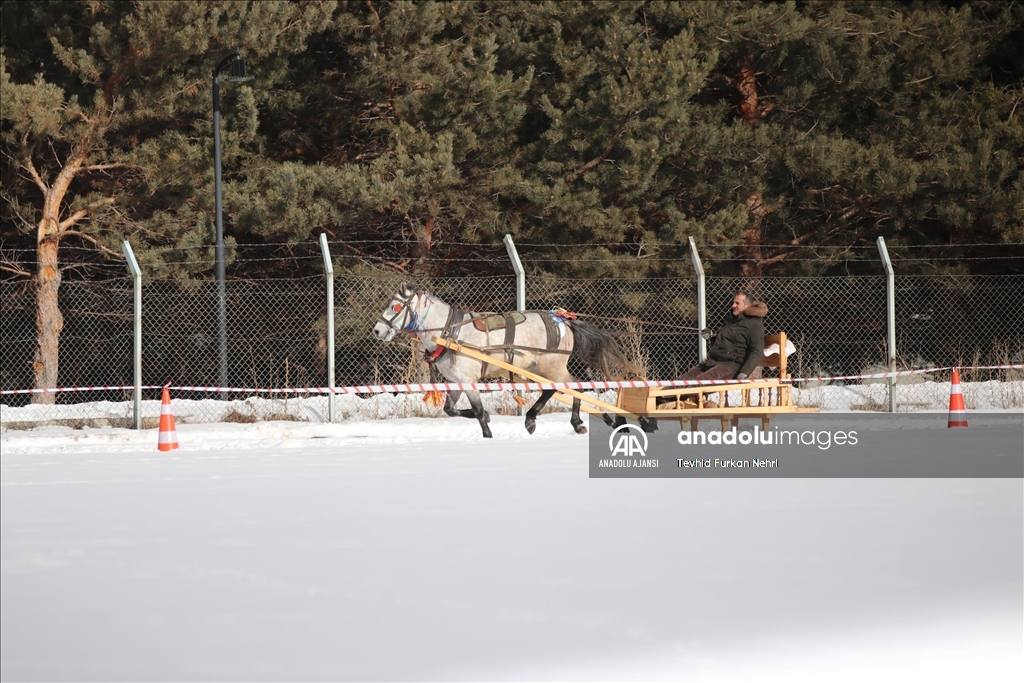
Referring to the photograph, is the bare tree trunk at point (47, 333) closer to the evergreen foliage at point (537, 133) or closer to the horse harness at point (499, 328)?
the evergreen foliage at point (537, 133)

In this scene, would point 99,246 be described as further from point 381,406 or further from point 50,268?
point 381,406

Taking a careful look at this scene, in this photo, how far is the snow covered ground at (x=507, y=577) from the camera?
17.7 feet

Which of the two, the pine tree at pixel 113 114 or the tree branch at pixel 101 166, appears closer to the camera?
the pine tree at pixel 113 114

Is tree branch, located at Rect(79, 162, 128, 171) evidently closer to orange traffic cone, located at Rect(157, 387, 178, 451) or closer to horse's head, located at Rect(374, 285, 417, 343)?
horse's head, located at Rect(374, 285, 417, 343)

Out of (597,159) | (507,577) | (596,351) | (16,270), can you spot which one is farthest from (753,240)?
(507,577)

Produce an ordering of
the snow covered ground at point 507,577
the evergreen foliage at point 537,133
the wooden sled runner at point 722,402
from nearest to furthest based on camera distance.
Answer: the snow covered ground at point 507,577
the wooden sled runner at point 722,402
the evergreen foliage at point 537,133

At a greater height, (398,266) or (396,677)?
(398,266)

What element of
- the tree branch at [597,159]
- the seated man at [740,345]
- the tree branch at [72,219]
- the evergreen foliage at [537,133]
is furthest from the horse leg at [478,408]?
the tree branch at [72,219]

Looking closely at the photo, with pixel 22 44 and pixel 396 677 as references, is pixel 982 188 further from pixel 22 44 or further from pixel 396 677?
pixel 396 677

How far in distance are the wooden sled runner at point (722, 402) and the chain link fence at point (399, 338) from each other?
9.54 m

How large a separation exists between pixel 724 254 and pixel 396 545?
18953 millimetres

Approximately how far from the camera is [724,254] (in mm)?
25984

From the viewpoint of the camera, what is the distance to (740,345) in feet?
47.2

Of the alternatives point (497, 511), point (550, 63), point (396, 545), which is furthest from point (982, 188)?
point (396, 545)
